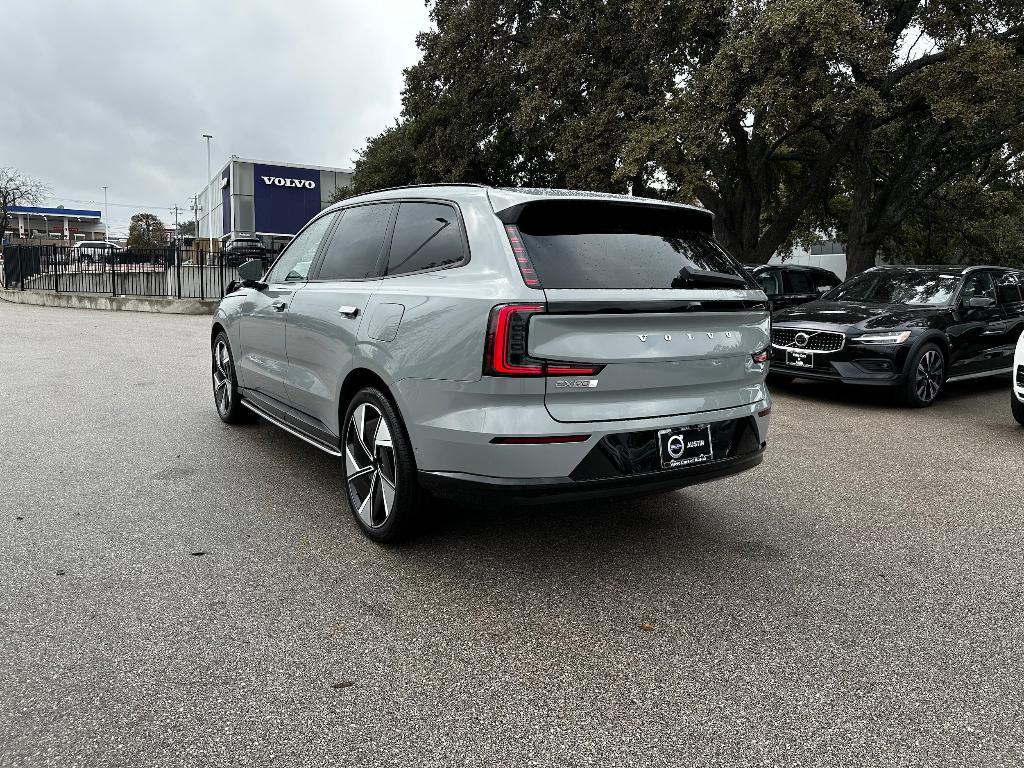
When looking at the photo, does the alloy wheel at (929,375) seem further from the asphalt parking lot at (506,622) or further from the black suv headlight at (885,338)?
the asphalt parking lot at (506,622)

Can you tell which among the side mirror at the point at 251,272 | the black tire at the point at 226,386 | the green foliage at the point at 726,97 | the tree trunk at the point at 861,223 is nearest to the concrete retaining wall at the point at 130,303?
the green foliage at the point at 726,97

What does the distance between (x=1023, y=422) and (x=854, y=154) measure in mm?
12455

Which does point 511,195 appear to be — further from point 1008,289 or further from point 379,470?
point 1008,289

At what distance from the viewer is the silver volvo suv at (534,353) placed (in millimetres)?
3195

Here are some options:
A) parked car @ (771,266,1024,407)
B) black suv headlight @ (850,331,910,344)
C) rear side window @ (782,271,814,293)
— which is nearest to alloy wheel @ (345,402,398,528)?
parked car @ (771,266,1024,407)

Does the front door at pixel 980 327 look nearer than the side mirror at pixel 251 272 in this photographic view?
No

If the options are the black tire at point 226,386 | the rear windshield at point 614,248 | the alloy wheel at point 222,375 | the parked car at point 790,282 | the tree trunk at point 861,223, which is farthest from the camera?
the tree trunk at point 861,223

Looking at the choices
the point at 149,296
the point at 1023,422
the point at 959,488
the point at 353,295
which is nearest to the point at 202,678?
the point at 353,295

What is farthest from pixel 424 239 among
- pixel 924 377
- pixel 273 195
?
pixel 273 195

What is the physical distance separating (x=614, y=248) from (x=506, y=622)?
1.72 m

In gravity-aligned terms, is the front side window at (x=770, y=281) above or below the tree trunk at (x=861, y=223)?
below

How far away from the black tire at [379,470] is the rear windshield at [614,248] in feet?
3.44

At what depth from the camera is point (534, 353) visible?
3148 millimetres

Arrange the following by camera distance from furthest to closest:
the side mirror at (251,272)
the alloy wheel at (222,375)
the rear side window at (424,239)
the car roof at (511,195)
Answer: the alloy wheel at (222,375), the side mirror at (251,272), the rear side window at (424,239), the car roof at (511,195)
